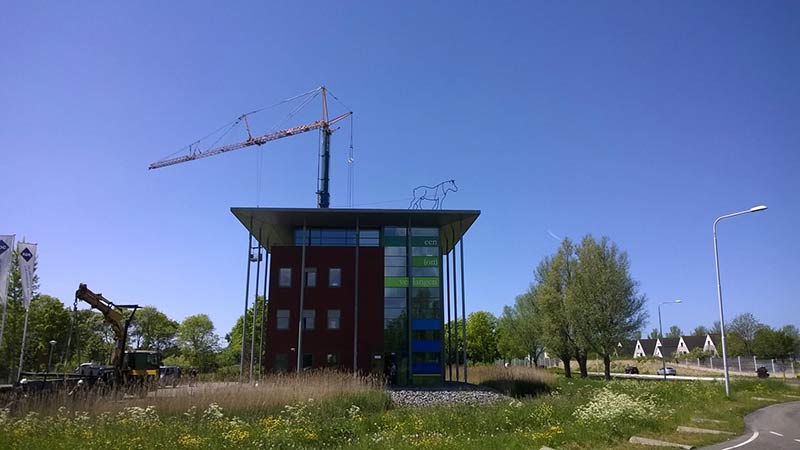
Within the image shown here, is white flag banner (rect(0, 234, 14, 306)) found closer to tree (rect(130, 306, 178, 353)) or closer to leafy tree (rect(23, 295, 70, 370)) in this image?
leafy tree (rect(23, 295, 70, 370))

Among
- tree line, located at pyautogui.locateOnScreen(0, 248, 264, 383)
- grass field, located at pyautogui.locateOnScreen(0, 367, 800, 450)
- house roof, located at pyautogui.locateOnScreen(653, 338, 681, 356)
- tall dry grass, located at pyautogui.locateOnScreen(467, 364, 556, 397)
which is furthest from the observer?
house roof, located at pyautogui.locateOnScreen(653, 338, 681, 356)

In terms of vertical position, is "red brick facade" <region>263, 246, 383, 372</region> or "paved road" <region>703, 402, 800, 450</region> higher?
"red brick facade" <region>263, 246, 383, 372</region>

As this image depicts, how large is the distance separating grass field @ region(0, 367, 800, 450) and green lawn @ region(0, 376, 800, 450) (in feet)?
0.09

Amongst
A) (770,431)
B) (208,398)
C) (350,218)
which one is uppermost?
(350,218)

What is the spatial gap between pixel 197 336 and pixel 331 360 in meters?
50.6

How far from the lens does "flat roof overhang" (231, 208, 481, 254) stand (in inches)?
1576

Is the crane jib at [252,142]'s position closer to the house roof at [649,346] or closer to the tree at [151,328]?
the tree at [151,328]

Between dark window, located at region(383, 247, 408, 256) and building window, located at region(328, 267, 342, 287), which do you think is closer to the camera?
building window, located at region(328, 267, 342, 287)

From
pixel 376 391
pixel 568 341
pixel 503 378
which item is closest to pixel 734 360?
pixel 568 341

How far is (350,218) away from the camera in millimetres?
41406

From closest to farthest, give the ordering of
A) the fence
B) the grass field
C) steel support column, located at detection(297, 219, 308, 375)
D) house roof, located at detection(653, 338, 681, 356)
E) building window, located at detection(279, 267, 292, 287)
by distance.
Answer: the grass field
steel support column, located at detection(297, 219, 308, 375)
building window, located at detection(279, 267, 292, 287)
the fence
house roof, located at detection(653, 338, 681, 356)

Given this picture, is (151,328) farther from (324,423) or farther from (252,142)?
(324,423)

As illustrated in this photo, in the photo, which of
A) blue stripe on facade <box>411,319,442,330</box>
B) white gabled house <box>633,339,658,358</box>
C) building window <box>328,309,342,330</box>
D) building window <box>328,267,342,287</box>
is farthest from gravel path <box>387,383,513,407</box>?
→ white gabled house <box>633,339,658,358</box>

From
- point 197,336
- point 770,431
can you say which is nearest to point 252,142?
point 197,336
